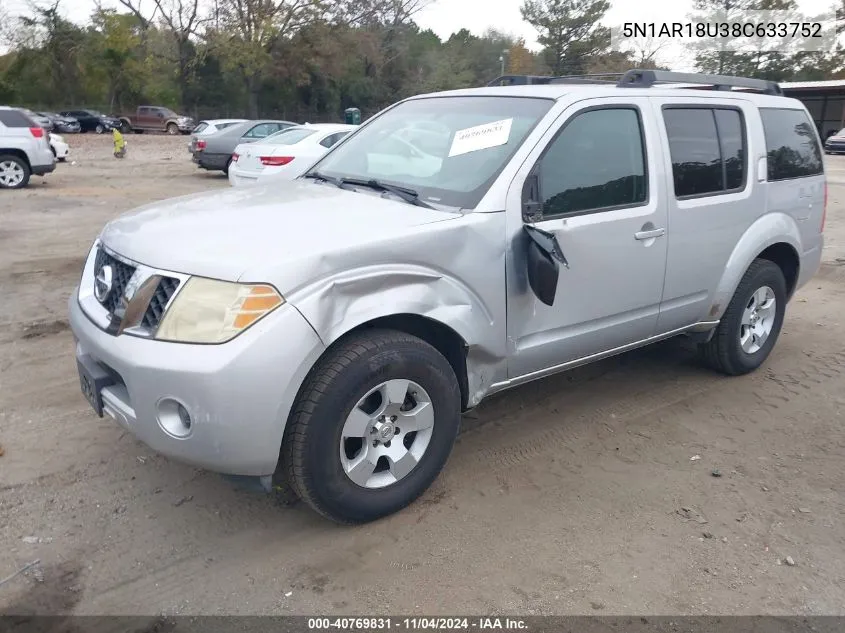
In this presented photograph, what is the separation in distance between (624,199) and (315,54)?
45.9m

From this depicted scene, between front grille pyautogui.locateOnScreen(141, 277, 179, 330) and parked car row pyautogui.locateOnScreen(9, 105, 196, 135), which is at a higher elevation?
parked car row pyautogui.locateOnScreen(9, 105, 196, 135)

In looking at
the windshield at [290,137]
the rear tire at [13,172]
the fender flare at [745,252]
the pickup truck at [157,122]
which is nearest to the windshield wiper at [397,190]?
the fender flare at [745,252]

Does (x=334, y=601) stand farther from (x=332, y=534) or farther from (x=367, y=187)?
(x=367, y=187)

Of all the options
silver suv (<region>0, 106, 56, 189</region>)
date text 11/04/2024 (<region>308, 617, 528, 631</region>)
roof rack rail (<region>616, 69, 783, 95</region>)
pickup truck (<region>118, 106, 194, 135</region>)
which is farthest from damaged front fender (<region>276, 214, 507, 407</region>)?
pickup truck (<region>118, 106, 194, 135</region>)

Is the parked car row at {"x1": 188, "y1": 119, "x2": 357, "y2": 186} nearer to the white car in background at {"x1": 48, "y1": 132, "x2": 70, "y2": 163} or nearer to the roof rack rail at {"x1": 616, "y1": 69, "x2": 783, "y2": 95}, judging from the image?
the roof rack rail at {"x1": 616, "y1": 69, "x2": 783, "y2": 95}

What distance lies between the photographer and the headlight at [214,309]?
2656mm

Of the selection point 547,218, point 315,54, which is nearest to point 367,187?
point 547,218

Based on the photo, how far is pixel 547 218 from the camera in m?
3.48

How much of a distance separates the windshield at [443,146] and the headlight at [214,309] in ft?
3.57

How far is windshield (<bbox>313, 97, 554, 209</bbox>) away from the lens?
3463mm

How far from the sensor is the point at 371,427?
305cm

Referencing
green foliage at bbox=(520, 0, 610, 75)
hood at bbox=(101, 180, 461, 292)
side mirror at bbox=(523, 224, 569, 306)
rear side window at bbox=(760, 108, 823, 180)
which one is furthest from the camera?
green foliage at bbox=(520, 0, 610, 75)

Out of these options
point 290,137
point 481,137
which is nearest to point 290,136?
point 290,137

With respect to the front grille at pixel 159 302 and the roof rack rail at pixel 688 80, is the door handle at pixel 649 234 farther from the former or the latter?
the front grille at pixel 159 302
